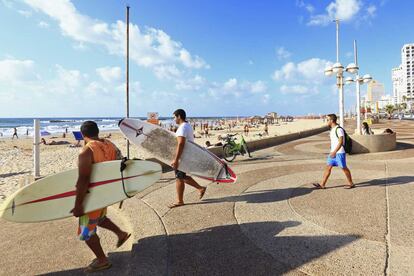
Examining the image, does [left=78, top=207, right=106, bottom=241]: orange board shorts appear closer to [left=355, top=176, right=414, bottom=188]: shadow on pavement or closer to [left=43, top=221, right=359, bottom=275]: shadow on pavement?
[left=43, top=221, right=359, bottom=275]: shadow on pavement

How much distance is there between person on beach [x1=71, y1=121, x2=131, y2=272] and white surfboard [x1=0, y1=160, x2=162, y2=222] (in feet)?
0.30

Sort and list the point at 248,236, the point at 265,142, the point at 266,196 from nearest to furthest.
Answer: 1. the point at 248,236
2. the point at 266,196
3. the point at 265,142

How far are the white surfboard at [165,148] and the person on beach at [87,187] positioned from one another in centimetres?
295

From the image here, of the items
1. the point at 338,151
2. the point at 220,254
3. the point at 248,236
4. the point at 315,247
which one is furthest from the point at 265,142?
the point at 220,254

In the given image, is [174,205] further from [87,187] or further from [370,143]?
[370,143]

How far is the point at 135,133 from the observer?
21.7 ft

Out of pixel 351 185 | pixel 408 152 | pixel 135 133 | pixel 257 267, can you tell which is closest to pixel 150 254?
pixel 257 267

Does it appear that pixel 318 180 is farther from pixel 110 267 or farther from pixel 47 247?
pixel 47 247

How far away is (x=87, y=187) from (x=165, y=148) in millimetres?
3699

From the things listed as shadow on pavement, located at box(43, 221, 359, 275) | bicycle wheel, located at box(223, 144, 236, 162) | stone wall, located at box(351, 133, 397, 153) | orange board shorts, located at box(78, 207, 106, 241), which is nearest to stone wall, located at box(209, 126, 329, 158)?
bicycle wheel, located at box(223, 144, 236, 162)

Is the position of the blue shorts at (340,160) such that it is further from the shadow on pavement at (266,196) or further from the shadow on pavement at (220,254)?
the shadow on pavement at (220,254)

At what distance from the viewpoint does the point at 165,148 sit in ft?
21.7

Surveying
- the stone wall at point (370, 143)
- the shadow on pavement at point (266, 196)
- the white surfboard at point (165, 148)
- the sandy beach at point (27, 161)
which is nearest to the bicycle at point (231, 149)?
the white surfboard at point (165, 148)

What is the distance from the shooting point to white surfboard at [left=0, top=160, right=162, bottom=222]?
120 inches
